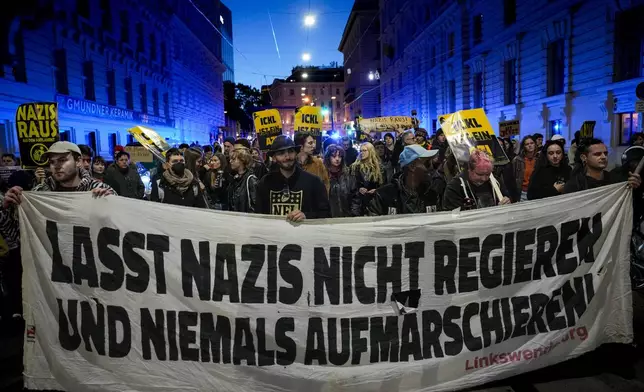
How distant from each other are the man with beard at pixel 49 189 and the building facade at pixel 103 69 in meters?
13.4

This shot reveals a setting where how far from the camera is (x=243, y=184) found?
5.97 meters

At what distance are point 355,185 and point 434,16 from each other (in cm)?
3054

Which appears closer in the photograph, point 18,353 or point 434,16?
point 18,353

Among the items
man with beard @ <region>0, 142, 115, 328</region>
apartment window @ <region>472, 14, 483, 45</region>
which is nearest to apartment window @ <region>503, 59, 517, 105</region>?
apartment window @ <region>472, 14, 483, 45</region>

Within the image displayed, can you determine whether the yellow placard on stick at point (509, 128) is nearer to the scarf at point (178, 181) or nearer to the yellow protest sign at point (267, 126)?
the yellow protest sign at point (267, 126)

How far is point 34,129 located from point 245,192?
112 inches

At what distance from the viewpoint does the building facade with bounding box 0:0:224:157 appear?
57.2 feet

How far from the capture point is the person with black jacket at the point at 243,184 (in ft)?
19.0

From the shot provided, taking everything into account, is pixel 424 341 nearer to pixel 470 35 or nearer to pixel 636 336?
pixel 636 336

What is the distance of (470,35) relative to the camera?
28.1 m

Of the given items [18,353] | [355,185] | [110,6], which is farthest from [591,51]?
[110,6]

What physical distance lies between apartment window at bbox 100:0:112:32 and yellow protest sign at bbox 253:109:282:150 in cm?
1978

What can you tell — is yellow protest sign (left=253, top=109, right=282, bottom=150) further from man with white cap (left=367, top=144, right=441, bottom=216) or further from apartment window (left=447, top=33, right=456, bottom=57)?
apartment window (left=447, top=33, right=456, bottom=57)

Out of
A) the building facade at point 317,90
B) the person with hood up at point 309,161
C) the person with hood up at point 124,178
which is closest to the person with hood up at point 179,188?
the person with hood up at point 309,161
